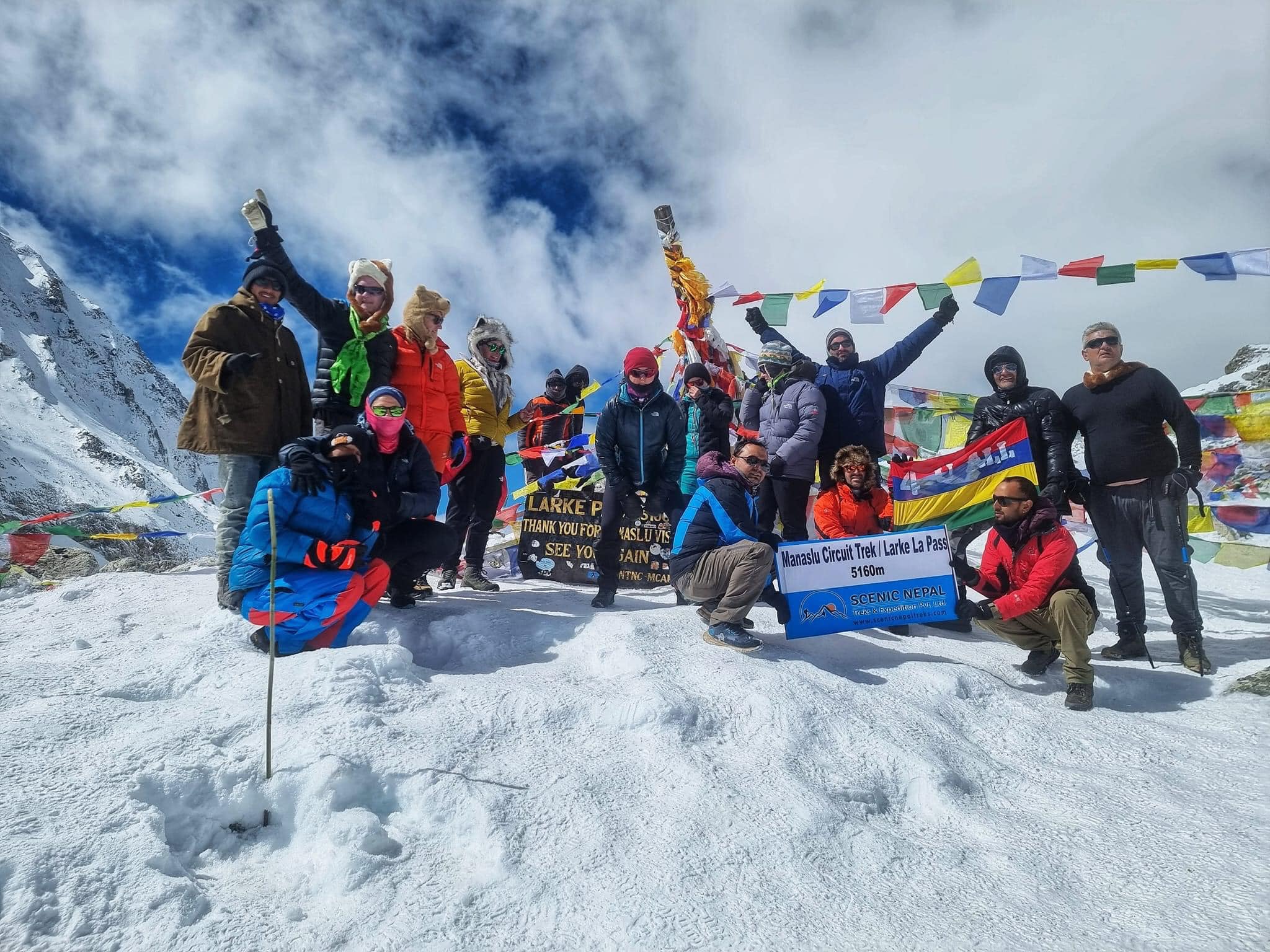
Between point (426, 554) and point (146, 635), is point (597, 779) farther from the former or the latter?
point (146, 635)

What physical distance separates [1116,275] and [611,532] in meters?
5.55

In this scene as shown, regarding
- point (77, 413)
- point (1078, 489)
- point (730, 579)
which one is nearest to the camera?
point (730, 579)

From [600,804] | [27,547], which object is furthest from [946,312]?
[27,547]

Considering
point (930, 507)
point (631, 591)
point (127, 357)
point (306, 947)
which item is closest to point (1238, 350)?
point (930, 507)

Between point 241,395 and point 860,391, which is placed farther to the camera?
point 860,391

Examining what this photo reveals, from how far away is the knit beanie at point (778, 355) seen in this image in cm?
600

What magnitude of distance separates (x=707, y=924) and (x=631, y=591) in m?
3.94

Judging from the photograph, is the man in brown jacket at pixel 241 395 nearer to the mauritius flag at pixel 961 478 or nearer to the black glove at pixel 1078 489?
the mauritius flag at pixel 961 478

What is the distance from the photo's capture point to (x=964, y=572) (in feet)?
12.8

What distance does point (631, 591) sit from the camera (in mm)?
5664

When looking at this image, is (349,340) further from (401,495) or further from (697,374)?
(697,374)

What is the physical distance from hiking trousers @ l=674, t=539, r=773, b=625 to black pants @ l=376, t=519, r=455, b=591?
151cm

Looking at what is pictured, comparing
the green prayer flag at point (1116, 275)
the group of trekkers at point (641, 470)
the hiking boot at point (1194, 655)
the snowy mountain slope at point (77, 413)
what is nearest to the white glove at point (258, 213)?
the group of trekkers at point (641, 470)

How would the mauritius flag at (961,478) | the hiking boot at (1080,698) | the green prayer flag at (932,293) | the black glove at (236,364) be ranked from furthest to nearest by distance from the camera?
the green prayer flag at (932,293) → the mauritius flag at (961,478) → the black glove at (236,364) → the hiking boot at (1080,698)
